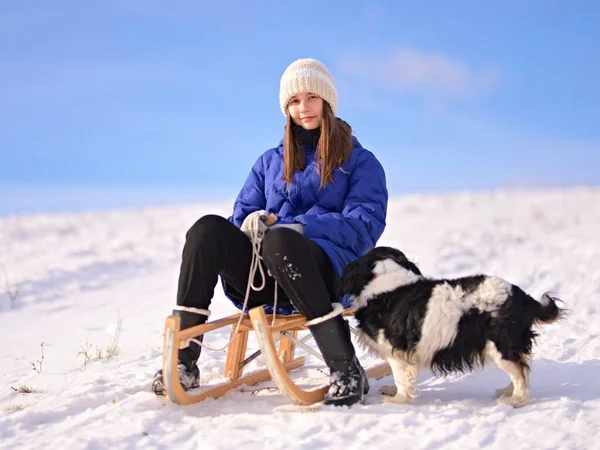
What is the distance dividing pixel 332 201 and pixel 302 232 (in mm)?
330

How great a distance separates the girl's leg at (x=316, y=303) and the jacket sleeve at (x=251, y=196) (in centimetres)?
61

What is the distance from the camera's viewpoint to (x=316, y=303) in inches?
112

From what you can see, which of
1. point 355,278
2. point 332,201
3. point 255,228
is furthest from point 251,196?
point 355,278

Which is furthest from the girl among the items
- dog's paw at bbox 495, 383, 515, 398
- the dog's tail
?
the dog's tail

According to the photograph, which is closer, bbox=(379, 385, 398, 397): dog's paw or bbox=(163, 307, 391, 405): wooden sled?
bbox=(163, 307, 391, 405): wooden sled

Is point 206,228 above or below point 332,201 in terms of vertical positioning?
below

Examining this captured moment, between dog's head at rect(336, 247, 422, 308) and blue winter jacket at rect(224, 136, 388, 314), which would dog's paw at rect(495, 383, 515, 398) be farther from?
blue winter jacket at rect(224, 136, 388, 314)

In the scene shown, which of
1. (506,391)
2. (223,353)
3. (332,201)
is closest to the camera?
(506,391)

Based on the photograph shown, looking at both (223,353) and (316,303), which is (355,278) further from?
(223,353)

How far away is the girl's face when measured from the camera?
11.3 feet

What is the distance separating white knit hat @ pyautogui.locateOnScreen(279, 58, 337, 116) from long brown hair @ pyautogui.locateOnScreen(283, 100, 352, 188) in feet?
0.22

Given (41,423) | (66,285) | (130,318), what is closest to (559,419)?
(41,423)

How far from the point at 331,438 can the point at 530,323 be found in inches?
37.0

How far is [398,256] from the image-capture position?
2941 millimetres
